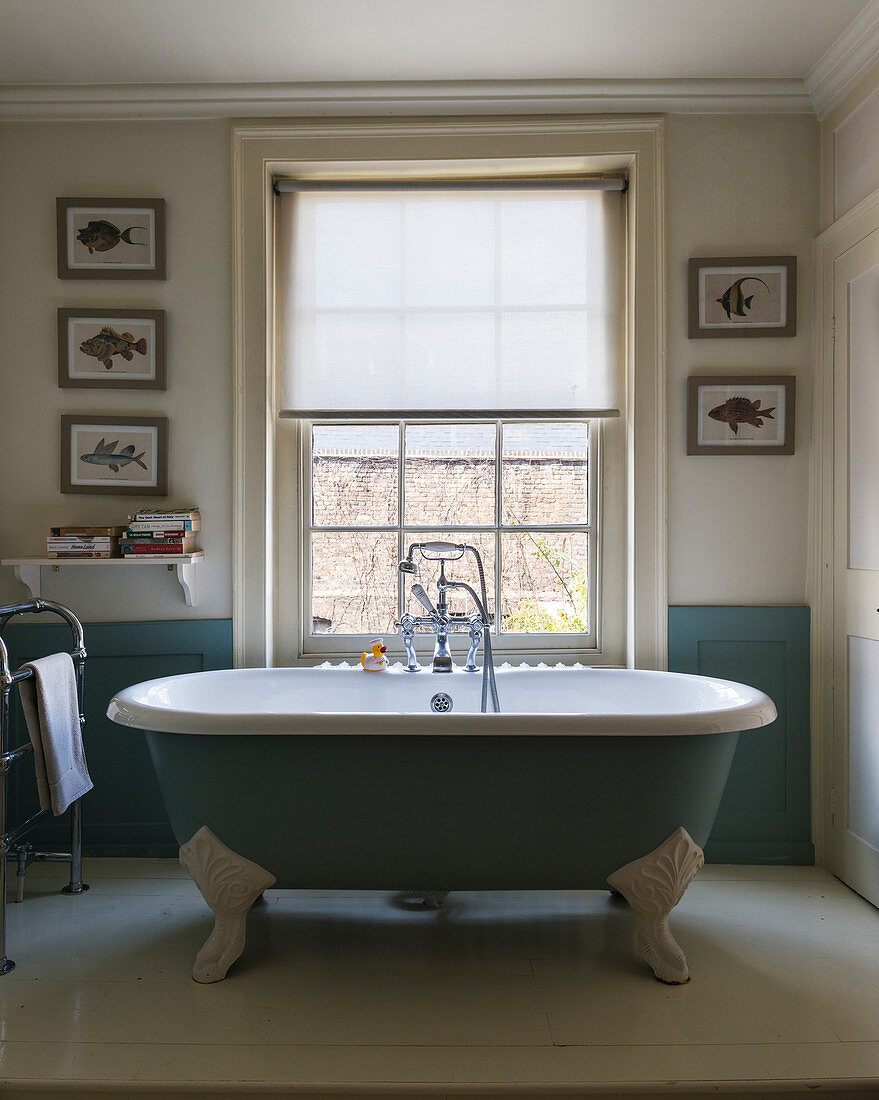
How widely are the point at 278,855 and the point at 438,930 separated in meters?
0.54

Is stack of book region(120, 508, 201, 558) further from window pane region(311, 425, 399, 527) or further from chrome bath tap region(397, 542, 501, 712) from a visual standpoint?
chrome bath tap region(397, 542, 501, 712)

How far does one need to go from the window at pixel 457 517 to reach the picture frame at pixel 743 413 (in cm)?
36

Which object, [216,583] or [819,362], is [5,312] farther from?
[819,362]

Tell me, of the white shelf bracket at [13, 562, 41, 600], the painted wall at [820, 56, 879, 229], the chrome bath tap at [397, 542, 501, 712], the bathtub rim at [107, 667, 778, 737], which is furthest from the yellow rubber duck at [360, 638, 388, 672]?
the painted wall at [820, 56, 879, 229]

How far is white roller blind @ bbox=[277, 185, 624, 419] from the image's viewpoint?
2754 millimetres

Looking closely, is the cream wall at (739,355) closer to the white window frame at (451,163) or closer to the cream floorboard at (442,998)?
the white window frame at (451,163)

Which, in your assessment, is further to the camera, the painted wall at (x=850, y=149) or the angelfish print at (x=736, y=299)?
the angelfish print at (x=736, y=299)

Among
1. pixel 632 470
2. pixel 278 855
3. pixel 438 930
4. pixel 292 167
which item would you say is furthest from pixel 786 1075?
pixel 292 167

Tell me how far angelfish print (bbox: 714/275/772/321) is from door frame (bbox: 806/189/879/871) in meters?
0.20

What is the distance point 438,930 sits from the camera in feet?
7.07

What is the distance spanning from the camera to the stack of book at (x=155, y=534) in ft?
8.35

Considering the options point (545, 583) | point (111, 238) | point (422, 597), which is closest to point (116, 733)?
point (422, 597)

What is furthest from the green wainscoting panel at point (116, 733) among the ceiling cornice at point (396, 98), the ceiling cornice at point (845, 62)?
the ceiling cornice at point (845, 62)

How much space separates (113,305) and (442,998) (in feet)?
7.66
